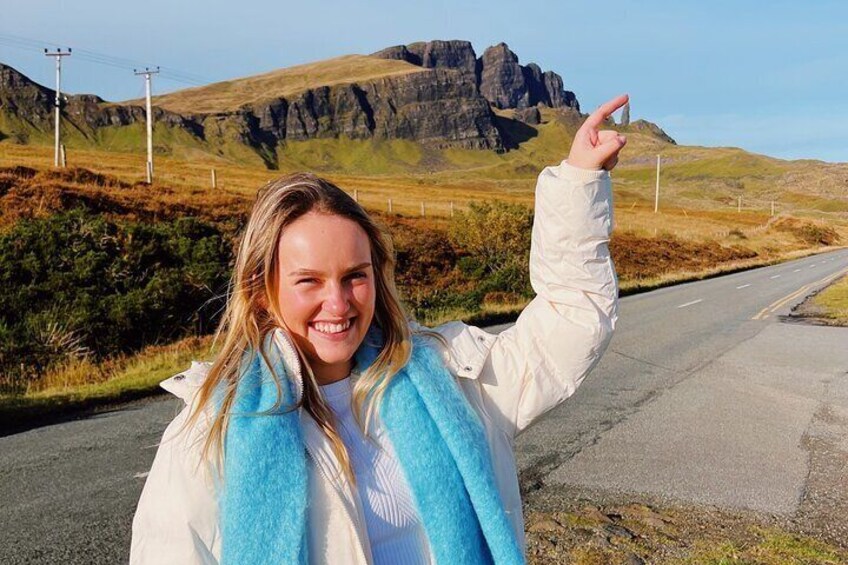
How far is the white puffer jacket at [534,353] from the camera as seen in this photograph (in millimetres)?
1642

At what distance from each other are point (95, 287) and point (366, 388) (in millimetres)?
13064

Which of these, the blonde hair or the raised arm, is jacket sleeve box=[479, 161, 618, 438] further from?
the blonde hair

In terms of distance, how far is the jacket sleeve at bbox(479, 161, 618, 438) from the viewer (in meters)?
1.83

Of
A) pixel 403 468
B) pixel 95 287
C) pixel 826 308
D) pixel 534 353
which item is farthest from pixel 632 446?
pixel 826 308

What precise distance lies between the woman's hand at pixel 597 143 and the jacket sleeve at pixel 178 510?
1.10 m

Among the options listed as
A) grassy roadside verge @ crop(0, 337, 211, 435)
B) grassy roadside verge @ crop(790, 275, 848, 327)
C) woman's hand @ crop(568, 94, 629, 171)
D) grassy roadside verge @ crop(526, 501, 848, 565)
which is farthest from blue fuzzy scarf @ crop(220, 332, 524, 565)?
grassy roadside verge @ crop(790, 275, 848, 327)

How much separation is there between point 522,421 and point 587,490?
10.7 ft

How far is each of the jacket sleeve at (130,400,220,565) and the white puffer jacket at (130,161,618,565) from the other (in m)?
0.06

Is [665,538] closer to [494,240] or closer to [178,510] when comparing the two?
[178,510]

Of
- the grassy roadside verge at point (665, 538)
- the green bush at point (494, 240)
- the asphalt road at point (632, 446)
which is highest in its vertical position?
the green bush at point (494, 240)

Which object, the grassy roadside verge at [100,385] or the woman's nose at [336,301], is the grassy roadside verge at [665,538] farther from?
the grassy roadside verge at [100,385]

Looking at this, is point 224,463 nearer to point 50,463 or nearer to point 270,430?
point 270,430

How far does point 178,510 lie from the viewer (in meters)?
1.49

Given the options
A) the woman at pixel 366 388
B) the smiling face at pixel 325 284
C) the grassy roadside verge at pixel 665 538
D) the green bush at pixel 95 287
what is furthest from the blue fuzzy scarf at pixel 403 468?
the green bush at pixel 95 287
